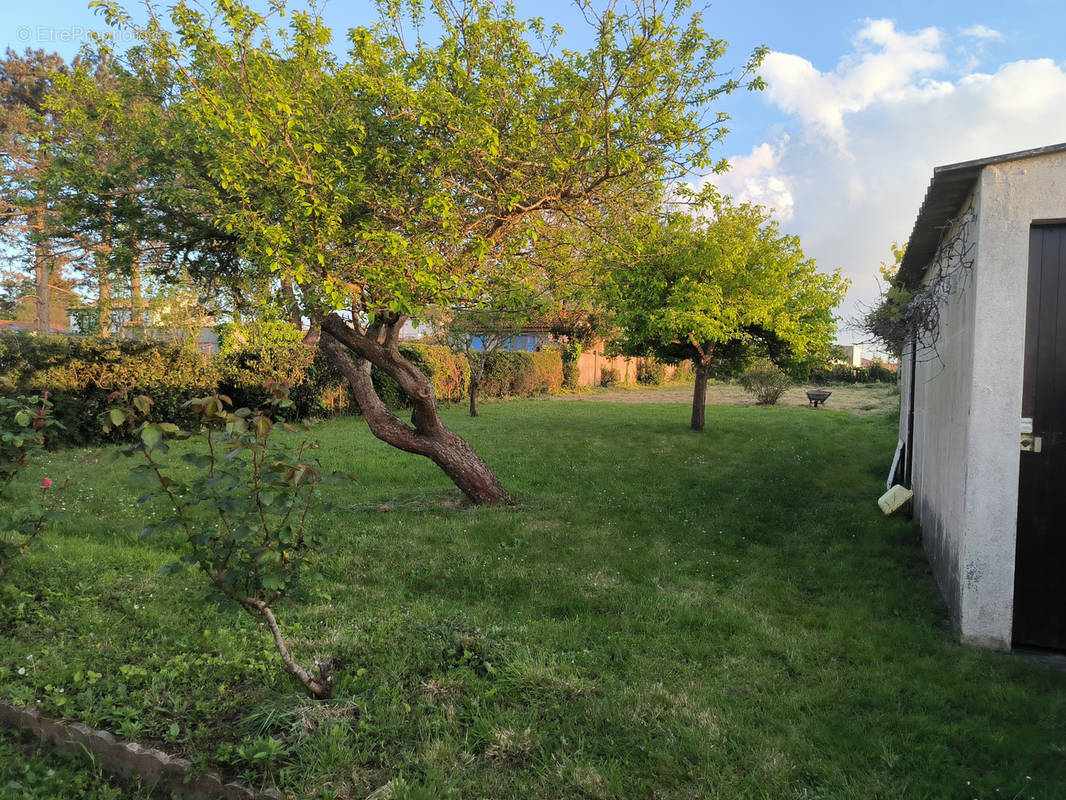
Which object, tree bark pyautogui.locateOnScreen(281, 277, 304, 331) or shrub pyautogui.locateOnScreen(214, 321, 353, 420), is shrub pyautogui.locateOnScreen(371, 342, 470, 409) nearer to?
shrub pyautogui.locateOnScreen(214, 321, 353, 420)

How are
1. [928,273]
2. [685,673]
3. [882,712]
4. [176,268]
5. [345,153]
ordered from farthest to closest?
[176,268], [928,273], [345,153], [685,673], [882,712]

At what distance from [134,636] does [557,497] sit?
5046 mm

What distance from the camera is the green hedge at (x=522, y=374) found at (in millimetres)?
21562

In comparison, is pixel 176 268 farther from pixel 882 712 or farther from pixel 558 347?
pixel 558 347

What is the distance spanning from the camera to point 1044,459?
12.7 feet

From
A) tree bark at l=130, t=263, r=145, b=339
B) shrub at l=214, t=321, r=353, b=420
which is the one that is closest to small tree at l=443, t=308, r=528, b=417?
shrub at l=214, t=321, r=353, b=420

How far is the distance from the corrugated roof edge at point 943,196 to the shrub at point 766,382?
53.2ft

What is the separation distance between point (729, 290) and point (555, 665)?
416 inches

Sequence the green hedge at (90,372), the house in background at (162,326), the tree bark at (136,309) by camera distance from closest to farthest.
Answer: the green hedge at (90,372), the tree bark at (136,309), the house in background at (162,326)

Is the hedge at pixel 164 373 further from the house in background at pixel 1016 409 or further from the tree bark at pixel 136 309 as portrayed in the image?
the house in background at pixel 1016 409

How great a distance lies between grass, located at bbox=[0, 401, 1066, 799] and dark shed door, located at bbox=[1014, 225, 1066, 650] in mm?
456

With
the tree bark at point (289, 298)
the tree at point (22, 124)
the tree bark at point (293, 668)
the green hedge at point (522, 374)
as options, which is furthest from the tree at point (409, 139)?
the green hedge at point (522, 374)

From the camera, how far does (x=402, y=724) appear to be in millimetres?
2924

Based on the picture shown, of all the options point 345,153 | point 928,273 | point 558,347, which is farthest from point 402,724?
point 558,347
